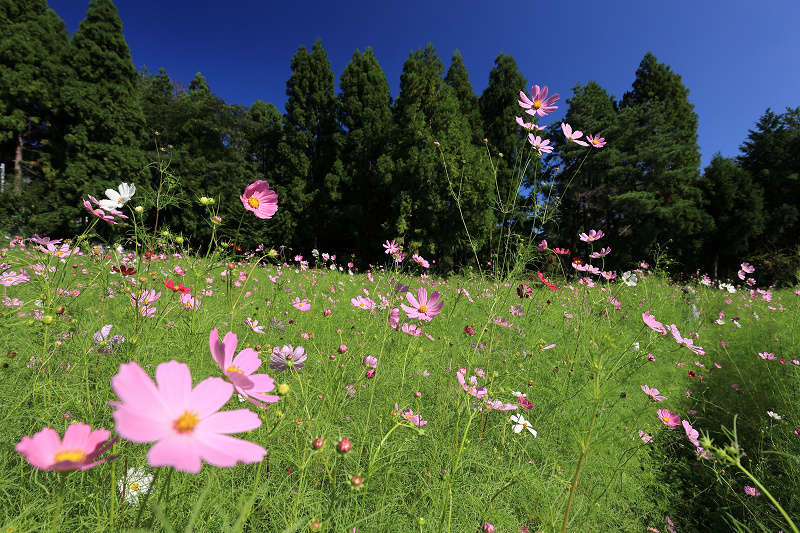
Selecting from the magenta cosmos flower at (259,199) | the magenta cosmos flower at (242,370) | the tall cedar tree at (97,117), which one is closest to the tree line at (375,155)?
the tall cedar tree at (97,117)

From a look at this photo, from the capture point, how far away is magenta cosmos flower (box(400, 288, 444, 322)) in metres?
0.96

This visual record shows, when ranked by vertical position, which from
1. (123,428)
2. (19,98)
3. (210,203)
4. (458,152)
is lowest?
(123,428)

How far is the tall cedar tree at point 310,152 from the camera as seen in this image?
9.70m

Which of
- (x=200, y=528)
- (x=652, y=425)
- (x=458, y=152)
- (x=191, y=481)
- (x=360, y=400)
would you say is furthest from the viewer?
(x=458, y=152)

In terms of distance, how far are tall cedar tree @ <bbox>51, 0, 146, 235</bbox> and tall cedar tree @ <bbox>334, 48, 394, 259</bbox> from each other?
18.3 ft

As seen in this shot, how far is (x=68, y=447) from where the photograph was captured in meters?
0.35

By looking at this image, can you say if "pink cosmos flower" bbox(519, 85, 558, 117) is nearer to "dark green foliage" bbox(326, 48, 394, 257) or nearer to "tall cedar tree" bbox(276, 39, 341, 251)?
"dark green foliage" bbox(326, 48, 394, 257)

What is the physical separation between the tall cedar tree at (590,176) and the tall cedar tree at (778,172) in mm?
4555

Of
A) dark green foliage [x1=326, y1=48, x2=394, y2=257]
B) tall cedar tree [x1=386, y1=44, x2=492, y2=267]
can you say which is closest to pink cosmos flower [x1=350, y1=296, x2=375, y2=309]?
tall cedar tree [x1=386, y1=44, x2=492, y2=267]

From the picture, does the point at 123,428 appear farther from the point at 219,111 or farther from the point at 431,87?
the point at 219,111

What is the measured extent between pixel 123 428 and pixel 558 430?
4.98 ft

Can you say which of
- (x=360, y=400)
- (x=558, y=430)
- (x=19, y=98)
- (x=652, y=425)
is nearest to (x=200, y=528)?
(x=360, y=400)

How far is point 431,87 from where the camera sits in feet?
26.7

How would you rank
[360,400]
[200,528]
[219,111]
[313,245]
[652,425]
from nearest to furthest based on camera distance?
1. [200,528]
2. [360,400]
3. [652,425]
4. [313,245]
5. [219,111]
